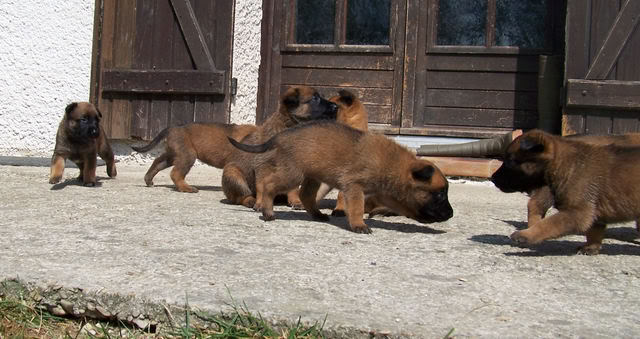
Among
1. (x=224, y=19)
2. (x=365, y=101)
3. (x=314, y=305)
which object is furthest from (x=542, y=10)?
(x=314, y=305)

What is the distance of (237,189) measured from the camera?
21.6 ft

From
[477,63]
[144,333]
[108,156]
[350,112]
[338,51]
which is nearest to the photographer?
[144,333]

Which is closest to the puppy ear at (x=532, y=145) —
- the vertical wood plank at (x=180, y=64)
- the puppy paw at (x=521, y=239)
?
the puppy paw at (x=521, y=239)

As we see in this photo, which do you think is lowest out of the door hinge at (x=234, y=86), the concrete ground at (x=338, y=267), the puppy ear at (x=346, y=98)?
the concrete ground at (x=338, y=267)

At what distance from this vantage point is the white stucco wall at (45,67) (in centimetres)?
974

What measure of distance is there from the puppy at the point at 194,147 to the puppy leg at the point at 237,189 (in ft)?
3.01

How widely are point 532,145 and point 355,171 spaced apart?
1330mm

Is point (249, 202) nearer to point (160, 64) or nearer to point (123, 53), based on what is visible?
point (160, 64)

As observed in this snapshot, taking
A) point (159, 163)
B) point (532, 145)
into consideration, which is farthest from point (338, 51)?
point (532, 145)

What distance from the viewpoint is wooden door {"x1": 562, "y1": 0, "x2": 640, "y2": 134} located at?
8.00 metres

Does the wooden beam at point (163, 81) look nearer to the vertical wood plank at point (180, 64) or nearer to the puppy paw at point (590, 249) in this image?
the vertical wood plank at point (180, 64)

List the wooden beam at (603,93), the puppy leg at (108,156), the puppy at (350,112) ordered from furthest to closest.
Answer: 1. the puppy leg at (108,156)
2. the wooden beam at (603,93)
3. the puppy at (350,112)

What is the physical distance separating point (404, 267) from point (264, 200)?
1.78 metres

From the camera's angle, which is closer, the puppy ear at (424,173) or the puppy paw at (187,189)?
the puppy ear at (424,173)
